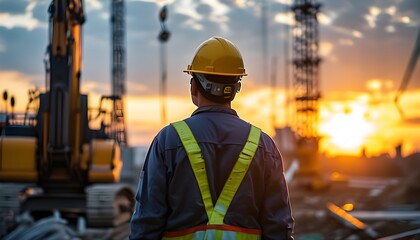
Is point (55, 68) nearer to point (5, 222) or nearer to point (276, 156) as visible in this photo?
Answer: point (5, 222)

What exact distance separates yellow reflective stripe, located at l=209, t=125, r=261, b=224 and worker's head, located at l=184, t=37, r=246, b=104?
0.28 meters

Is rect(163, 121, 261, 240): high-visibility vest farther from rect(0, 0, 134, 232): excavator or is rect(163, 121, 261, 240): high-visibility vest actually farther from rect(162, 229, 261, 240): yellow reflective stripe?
rect(0, 0, 134, 232): excavator

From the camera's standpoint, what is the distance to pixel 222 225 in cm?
321

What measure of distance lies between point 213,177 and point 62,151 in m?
10.9

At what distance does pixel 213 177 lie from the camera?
3268mm

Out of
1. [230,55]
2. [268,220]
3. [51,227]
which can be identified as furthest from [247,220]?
[51,227]

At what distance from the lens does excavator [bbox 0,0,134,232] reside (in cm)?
1348

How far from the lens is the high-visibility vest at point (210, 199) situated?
10.5 feet

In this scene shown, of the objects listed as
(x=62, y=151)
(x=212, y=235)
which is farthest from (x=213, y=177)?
(x=62, y=151)

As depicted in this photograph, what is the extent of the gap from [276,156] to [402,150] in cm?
4529

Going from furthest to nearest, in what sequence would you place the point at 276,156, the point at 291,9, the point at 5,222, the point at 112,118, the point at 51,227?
1. the point at 291,9
2. the point at 112,118
3. the point at 5,222
4. the point at 51,227
5. the point at 276,156

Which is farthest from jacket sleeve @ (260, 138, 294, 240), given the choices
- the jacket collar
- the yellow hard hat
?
the yellow hard hat

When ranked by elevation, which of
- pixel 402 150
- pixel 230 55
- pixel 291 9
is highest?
pixel 291 9

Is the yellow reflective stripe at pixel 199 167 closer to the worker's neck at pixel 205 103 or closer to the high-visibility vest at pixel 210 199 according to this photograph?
the high-visibility vest at pixel 210 199
